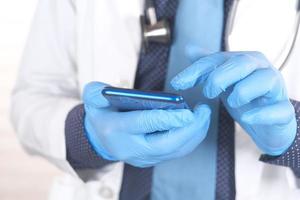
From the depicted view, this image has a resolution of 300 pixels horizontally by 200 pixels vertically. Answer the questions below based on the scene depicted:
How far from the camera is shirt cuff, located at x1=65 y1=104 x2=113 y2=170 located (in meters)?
0.72

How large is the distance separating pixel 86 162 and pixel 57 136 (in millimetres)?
70

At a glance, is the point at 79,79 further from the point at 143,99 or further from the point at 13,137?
the point at 13,137

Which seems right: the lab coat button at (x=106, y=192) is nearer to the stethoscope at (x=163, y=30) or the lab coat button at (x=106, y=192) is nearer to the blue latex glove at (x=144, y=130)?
the blue latex glove at (x=144, y=130)

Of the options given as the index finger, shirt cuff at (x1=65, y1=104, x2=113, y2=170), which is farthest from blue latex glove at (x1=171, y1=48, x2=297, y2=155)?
shirt cuff at (x1=65, y1=104, x2=113, y2=170)

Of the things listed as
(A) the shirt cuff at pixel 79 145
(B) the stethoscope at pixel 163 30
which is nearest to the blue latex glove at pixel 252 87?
(B) the stethoscope at pixel 163 30

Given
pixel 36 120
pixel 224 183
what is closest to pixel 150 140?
pixel 224 183

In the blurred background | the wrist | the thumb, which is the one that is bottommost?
the blurred background

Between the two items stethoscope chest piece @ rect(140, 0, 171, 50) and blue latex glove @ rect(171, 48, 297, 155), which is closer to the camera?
blue latex glove @ rect(171, 48, 297, 155)

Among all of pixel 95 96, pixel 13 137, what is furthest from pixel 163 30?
pixel 13 137

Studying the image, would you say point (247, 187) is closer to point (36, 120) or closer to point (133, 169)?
point (133, 169)

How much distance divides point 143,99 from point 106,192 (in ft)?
0.96

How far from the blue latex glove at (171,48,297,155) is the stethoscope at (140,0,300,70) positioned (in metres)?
0.10

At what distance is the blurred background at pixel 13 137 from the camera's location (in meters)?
1.35

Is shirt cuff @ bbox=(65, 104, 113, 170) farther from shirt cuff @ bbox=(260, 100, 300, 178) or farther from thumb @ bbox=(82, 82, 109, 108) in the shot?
shirt cuff @ bbox=(260, 100, 300, 178)
